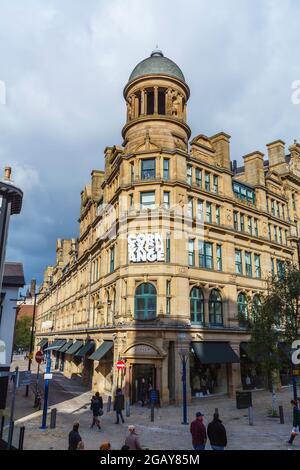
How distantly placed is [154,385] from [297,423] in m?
11.4

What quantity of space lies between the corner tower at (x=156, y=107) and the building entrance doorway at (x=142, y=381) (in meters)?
17.5

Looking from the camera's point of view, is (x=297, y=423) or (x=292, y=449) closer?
(x=292, y=449)

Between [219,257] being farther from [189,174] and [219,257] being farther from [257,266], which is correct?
[189,174]

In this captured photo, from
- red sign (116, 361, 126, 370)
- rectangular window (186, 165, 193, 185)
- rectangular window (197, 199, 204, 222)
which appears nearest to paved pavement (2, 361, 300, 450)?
red sign (116, 361, 126, 370)

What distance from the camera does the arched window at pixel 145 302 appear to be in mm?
27016

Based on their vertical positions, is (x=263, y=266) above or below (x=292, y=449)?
above

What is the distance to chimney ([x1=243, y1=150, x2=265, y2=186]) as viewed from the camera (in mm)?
38094

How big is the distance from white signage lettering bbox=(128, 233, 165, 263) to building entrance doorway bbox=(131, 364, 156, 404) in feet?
25.3

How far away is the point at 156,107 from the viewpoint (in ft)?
104

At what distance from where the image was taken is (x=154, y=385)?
2552cm

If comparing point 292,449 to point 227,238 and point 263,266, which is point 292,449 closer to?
point 227,238

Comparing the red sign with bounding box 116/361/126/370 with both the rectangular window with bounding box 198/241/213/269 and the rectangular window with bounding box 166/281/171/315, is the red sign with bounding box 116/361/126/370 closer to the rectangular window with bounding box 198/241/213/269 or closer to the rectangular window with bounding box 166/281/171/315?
the rectangular window with bounding box 166/281/171/315
